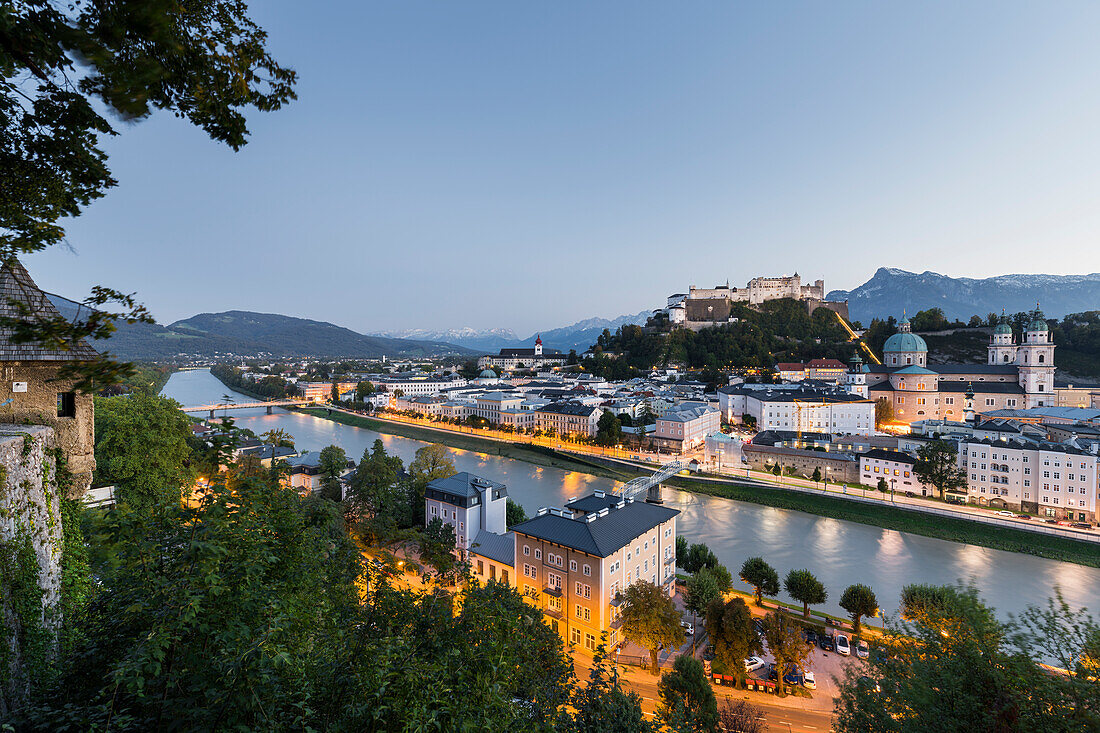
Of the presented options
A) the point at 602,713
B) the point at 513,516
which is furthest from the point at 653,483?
the point at 602,713

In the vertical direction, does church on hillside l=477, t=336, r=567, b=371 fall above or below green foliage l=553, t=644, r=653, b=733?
above

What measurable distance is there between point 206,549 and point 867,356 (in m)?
43.5

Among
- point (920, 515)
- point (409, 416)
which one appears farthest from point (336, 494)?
point (409, 416)

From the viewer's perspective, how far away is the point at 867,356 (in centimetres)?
3675

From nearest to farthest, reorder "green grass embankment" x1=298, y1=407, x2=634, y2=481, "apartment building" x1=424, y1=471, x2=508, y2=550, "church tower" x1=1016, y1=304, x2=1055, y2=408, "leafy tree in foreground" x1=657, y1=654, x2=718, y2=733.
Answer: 1. "leafy tree in foreground" x1=657, y1=654, x2=718, y2=733
2. "apartment building" x1=424, y1=471, x2=508, y2=550
3. "green grass embankment" x1=298, y1=407, x2=634, y2=481
4. "church tower" x1=1016, y1=304, x2=1055, y2=408

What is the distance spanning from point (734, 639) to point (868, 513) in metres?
10.7

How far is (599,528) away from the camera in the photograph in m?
7.95

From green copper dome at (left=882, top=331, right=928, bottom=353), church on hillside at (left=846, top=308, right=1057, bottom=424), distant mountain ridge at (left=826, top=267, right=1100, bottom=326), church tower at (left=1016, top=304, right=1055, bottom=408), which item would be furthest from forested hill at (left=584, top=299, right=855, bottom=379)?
distant mountain ridge at (left=826, top=267, right=1100, bottom=326)

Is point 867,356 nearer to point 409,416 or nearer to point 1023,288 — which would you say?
point 409,416

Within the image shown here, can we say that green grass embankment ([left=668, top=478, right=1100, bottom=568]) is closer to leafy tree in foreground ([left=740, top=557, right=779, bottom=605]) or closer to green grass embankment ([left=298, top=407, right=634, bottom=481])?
green grass embankment ([left=298, top=407, right=634, bottom=481])

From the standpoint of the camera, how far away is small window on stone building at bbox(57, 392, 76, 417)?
2889 mm

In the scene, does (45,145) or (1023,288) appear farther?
(1023,288)

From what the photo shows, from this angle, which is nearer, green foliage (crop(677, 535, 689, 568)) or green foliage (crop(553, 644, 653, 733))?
green foliage (crop(553, 644, 653, 733))

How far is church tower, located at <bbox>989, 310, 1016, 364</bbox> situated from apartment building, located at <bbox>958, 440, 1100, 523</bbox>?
20580mm
